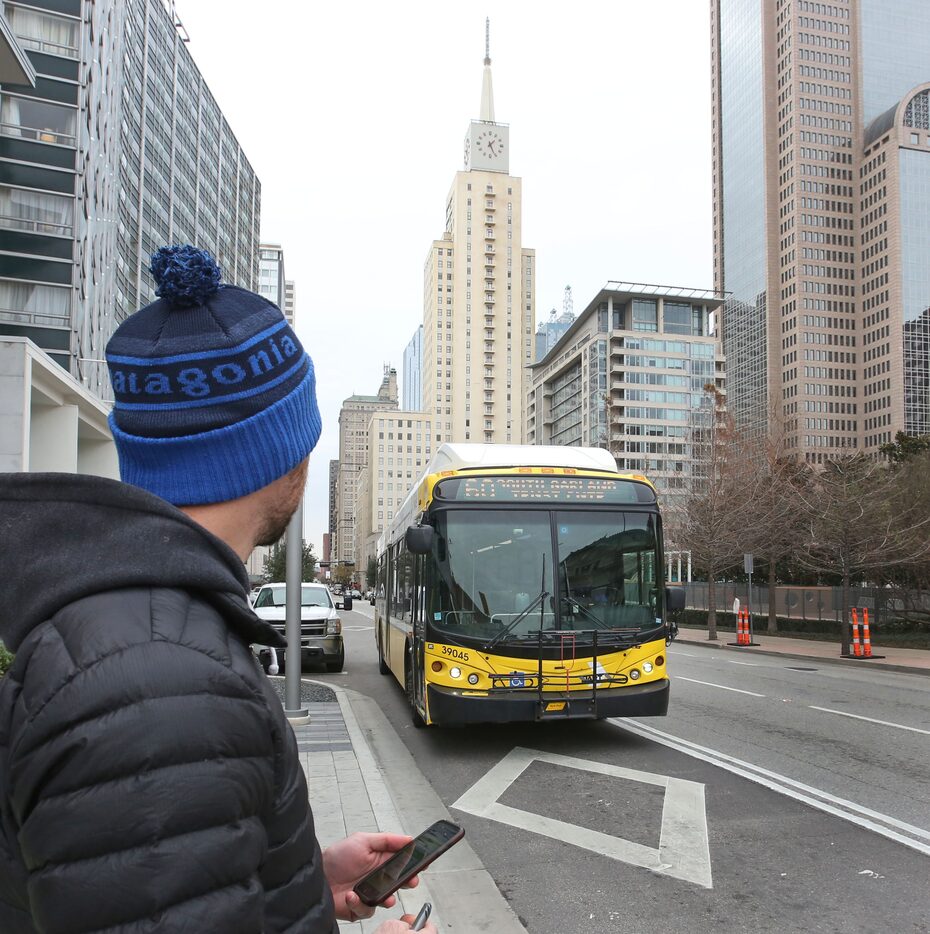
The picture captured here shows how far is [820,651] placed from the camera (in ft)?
76.3

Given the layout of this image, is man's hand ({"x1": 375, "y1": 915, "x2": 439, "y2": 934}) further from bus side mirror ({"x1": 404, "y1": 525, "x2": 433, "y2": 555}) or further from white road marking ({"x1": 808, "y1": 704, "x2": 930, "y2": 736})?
white road marking ({"x1": 808, "y1": 704, "x2": 930, "y2": 736})

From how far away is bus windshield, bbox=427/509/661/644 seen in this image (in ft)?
29.2

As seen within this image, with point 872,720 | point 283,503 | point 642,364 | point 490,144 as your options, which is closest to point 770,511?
point 872,720

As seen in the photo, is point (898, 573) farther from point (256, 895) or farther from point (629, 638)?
point (256, 895)

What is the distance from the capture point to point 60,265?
47.2 m

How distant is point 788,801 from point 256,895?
23.1 feet

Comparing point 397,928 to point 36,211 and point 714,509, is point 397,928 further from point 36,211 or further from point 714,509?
point 36,211

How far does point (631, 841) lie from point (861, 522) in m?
19.3

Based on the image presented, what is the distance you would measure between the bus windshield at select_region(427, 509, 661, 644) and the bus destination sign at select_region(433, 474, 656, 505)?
17 cm

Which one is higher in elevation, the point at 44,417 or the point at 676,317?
the point at 676,317

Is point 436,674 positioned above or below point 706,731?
above

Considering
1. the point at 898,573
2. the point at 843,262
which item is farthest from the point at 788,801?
the point at 843,262

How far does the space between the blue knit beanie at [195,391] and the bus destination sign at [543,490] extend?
7885 mm

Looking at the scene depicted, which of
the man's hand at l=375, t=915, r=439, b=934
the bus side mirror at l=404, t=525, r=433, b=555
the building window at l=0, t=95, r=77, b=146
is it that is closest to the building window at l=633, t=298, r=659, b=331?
the building window at l=0, t=95, r=77, b=146
